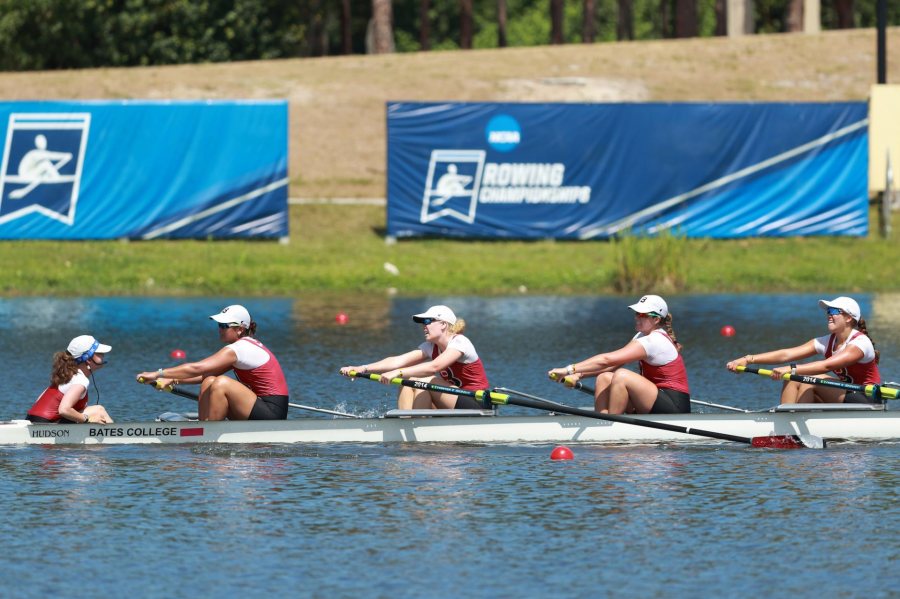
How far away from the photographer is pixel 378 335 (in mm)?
25938

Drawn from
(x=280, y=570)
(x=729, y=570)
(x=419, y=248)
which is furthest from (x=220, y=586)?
(x=419, y=248)

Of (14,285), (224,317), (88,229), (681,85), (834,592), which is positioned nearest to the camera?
(834,592)

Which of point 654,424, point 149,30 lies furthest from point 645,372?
point 149,30

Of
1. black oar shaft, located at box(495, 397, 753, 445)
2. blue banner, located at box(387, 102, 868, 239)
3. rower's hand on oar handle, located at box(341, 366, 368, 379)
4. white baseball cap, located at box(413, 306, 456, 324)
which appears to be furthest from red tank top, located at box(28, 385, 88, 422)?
blue banner, located at box(387, 102, 868, 239)

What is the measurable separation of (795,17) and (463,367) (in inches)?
1935

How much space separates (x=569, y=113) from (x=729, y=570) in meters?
24.0

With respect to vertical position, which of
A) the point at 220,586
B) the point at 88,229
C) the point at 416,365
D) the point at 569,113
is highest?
the point at 569,113

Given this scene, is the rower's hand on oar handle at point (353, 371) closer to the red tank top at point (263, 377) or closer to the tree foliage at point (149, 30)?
the red tank top at point (263, 377)

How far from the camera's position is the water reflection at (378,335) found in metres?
21.0

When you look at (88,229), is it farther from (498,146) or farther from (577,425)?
(577,425)

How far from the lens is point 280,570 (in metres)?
12.0

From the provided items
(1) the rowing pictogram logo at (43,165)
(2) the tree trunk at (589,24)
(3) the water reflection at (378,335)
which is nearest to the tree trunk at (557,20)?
(2) the tree trunk at (589,24)

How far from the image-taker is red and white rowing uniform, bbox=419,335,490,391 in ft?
56.5

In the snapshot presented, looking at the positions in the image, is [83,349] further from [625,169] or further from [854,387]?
[625,169]
